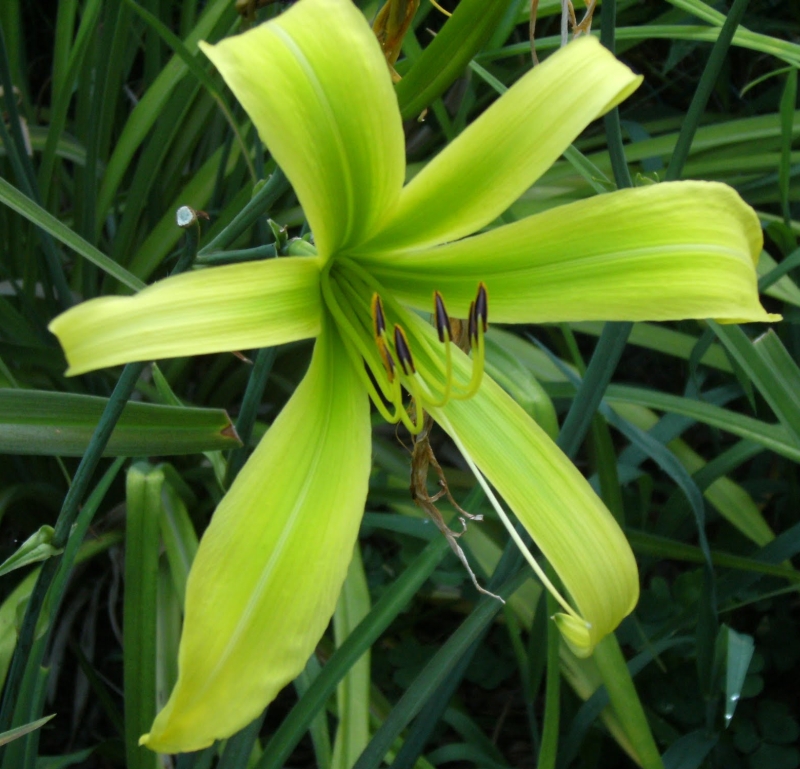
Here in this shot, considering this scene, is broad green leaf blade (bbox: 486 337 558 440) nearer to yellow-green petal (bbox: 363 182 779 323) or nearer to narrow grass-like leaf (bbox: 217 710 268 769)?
yellow-green petal (bbox: 363 182 779 323)

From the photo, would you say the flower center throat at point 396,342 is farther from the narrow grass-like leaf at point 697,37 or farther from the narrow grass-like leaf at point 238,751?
the narrow grass-like leaf at point 697,37

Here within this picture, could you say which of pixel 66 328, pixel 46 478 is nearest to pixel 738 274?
pixel 66 328

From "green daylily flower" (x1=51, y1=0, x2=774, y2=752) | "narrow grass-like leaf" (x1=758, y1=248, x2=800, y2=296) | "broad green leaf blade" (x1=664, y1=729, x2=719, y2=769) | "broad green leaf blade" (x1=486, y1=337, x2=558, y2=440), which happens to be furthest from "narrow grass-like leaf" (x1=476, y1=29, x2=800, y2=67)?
"broad green leaf blade" (x1=664, y1=729, x2=719, y2=769)

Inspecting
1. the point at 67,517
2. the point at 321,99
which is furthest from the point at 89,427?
the point at 321,99

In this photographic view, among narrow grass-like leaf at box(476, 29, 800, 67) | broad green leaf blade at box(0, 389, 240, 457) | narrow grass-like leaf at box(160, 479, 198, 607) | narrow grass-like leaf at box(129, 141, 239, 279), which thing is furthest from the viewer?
narrow grass-like leaf at box(129, 141, 239, 279)

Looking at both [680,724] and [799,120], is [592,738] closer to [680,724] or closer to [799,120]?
[680,724]

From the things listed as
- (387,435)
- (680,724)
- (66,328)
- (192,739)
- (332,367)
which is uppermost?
(66,328)

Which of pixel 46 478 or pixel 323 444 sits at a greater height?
pixel 323 444
